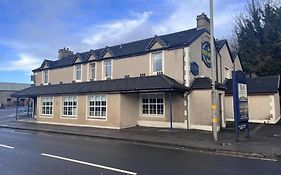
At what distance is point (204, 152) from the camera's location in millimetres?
11086

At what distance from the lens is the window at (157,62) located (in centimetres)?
2080

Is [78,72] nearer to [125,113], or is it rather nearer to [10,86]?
[125,113]

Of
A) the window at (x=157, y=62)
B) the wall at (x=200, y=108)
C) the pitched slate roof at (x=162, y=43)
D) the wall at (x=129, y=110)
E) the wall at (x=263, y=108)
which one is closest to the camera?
the wall at (x=200, y=108)

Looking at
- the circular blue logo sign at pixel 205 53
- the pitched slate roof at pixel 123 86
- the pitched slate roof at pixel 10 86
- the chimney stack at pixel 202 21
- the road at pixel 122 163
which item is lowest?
the road at pixel 122 163

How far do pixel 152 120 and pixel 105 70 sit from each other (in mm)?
6618

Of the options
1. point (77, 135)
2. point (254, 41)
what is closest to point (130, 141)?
point (77, 135)

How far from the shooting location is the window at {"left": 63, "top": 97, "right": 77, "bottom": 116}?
77.2 feet

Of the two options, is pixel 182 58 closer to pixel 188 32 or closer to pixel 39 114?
pixel 188 32

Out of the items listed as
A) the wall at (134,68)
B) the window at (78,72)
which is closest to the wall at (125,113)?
the wall at (134,68)

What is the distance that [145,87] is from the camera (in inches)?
739

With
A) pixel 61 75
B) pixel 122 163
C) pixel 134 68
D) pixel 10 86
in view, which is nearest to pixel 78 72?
pixel 61 75

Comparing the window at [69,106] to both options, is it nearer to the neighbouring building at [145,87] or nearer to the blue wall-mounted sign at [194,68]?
the neighbouring building at [145,87]

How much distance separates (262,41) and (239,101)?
24.8 m

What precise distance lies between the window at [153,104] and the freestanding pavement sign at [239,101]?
23.5ft
